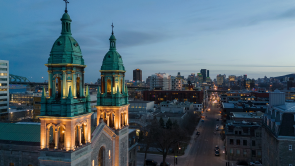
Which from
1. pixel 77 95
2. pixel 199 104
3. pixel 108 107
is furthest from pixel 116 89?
pixel 199 104

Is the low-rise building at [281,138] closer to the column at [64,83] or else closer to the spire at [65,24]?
the column at [64,83]

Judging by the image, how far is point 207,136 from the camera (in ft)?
330

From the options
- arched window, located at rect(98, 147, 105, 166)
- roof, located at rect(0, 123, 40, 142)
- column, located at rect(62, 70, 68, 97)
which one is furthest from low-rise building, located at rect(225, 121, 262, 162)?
column, located at rect(62, 70, 68, 97)

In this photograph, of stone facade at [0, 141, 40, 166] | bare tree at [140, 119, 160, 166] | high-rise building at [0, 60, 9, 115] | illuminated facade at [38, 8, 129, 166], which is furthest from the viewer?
high-rise building at [0, 60, 9, 115]

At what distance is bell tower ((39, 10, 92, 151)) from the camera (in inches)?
1028

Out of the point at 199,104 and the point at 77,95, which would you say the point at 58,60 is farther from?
the point at 199,104

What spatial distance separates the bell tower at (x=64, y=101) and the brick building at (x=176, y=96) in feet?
512

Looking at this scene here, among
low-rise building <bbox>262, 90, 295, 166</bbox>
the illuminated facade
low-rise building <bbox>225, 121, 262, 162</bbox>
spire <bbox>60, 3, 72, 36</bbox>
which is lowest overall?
low-rise building <bbox>225, 121, 262, 162</bbox>

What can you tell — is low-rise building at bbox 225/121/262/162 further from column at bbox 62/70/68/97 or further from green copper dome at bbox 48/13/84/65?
green copper dome at bbox 48/13/84/65

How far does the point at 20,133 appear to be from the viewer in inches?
1480

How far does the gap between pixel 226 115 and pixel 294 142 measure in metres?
62.7

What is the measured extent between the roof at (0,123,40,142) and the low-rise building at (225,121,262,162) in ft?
186

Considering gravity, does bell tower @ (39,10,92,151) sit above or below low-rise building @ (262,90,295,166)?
above

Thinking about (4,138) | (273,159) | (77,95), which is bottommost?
(273,159)
